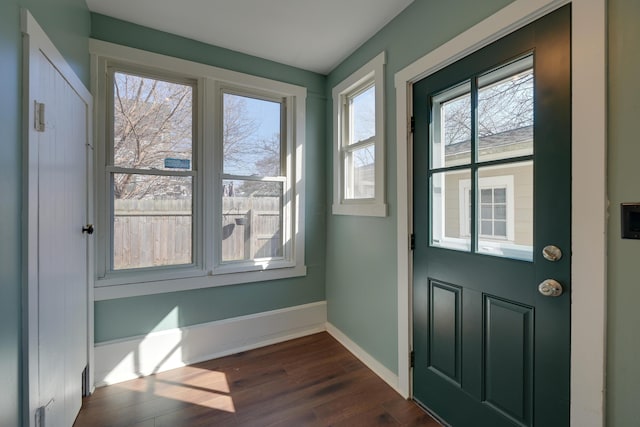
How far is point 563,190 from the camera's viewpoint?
1165 millimetres

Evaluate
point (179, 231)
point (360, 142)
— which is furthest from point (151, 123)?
point (360, 142)

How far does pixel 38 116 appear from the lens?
1.22 meters

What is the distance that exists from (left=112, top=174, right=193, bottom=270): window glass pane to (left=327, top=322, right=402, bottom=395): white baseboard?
1513 millimetres

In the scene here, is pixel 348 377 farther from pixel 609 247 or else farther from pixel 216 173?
pixel 216 173

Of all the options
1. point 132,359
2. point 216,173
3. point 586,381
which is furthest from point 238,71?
point 586,381

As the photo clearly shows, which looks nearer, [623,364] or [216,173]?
[623,364]

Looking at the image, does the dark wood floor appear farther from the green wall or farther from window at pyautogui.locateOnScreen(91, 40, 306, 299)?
window at pyautogui.locateOnScreen(91, 40, 306, 299)

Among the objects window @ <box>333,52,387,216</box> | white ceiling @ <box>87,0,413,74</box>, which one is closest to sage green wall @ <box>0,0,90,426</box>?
white ceiling @ <box>87,0,413,74</box>

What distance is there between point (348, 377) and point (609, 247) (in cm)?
177

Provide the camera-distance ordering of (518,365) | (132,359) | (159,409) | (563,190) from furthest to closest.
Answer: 1. (132,359)
2. (159,409)
3. (518,365)
4. (563,190)

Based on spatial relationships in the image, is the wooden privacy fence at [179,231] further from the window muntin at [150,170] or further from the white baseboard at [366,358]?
the white baseboard at [366,358]

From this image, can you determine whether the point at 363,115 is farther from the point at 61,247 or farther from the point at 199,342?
the point at 199,342

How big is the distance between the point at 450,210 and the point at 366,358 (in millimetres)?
1416

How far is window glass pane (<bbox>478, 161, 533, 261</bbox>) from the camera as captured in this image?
1.31 metres
